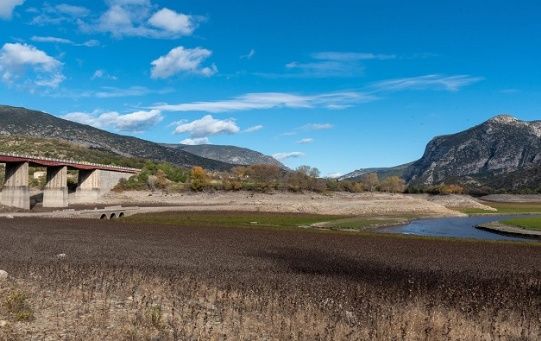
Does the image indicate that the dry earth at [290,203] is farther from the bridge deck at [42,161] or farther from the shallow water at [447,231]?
the shallow water at [447,231]

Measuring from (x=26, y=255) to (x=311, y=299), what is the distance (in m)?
18.6

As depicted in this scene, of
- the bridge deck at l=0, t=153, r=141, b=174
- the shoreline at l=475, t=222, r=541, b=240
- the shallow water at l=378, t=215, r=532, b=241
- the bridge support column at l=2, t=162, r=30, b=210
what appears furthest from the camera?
the bridge support column at l=2, t=162, r=30, b=210

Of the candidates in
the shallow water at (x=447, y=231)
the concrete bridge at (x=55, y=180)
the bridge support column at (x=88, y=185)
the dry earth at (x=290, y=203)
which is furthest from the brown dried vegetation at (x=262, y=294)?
the bridge support column at (x=88, y=185)

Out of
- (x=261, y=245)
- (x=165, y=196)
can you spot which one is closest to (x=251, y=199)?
→ (x=165, y=196)

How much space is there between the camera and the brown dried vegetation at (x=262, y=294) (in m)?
12.9

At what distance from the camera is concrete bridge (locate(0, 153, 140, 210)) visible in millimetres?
90062

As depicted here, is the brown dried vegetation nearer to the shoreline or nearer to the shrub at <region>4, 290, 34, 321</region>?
the shrub at <region>4, 290, 34, 321</region>

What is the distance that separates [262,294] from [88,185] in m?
119

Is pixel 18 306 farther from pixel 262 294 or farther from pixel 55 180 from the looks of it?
pixel 55 180

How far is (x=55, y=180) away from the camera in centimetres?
10850

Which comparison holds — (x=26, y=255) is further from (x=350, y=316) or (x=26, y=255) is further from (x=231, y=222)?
(x=231, y=222)

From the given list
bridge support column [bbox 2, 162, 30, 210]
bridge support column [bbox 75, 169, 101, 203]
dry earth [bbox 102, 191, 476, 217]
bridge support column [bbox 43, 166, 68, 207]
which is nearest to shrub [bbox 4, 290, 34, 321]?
dry earth [bbox 102, 191, 476, 217]

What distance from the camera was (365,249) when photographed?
135 ft

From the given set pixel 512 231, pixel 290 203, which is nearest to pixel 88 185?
pixel 290 203
